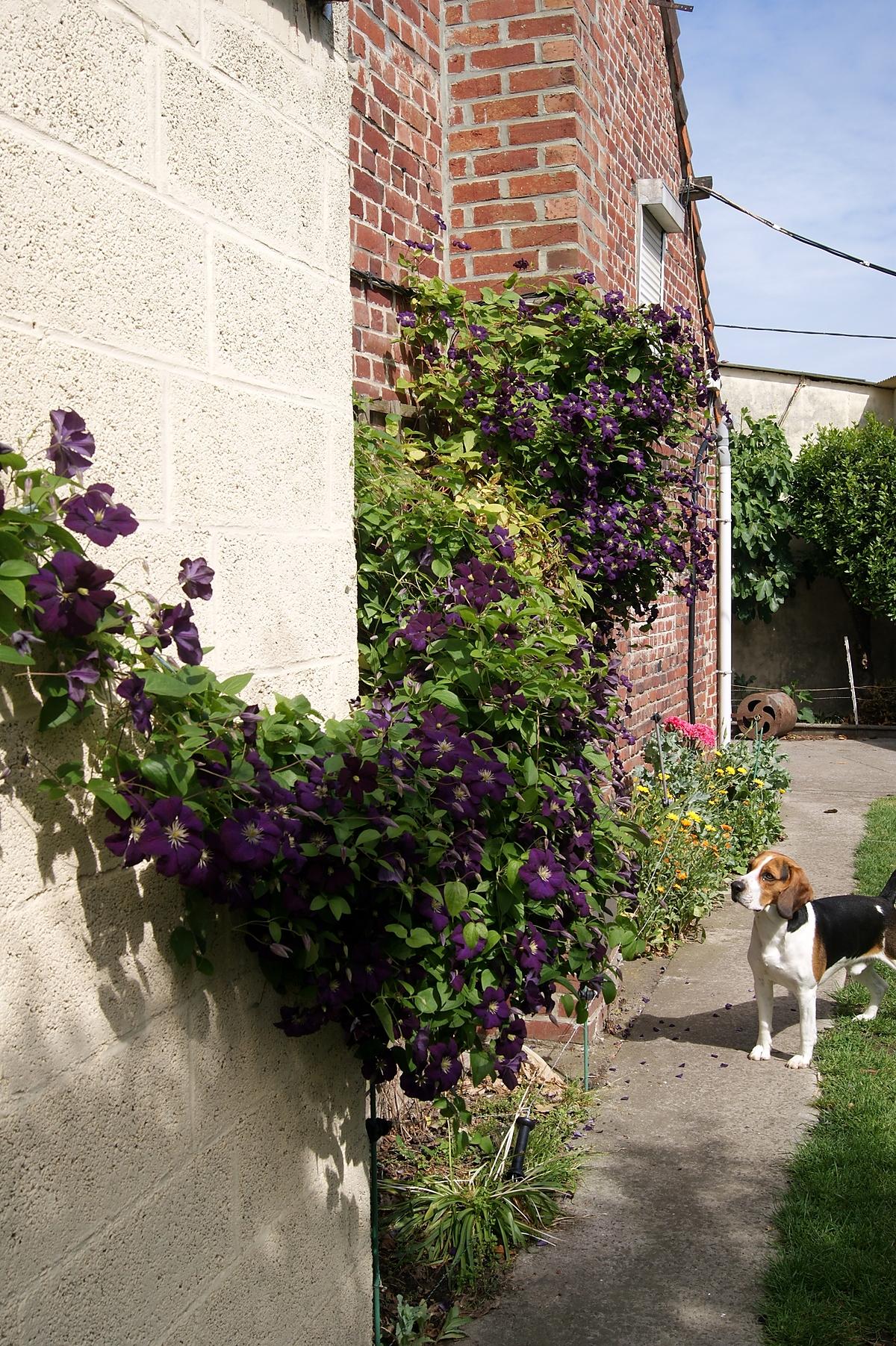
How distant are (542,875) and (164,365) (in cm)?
111

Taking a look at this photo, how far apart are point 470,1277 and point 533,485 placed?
8.28ft

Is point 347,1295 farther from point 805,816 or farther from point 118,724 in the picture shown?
point 805,816

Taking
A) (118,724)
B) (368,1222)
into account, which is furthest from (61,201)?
(368,1222)

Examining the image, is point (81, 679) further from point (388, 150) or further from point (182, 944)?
point (388, 150)

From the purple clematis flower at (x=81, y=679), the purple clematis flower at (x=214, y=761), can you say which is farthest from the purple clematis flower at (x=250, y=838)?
the purple clematis flower at (x=81, y=679)

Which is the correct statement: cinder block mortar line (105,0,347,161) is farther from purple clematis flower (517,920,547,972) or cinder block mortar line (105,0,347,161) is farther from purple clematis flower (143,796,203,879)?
purple clematis flower (517,920,547,972)

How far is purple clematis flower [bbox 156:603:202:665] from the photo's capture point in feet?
5.04

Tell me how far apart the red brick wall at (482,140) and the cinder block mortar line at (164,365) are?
157cm

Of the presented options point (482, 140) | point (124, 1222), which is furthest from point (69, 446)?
point (482, 140)

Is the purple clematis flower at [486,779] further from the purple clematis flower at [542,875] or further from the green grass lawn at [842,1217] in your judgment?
the green grass lawn at [842,1217]

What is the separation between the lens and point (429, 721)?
6.43ft

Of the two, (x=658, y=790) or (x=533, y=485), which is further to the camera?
(x=658, y=790)

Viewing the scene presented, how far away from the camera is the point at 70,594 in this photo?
1334mm

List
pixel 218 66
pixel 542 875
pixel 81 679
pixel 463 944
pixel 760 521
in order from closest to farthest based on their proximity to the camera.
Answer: pixel 81 679, pixel 218 66, pixel 463 944, pixel 542 875, pixel 760 521
